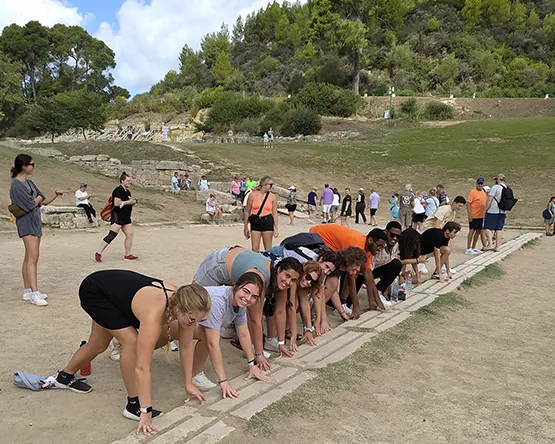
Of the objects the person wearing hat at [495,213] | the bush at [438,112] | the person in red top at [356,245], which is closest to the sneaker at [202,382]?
the person in red top at [356,245]

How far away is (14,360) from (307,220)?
49.4 ft

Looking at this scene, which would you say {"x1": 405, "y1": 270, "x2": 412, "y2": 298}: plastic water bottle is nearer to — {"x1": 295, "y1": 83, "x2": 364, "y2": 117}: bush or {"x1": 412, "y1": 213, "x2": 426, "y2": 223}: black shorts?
{"x1": 412, "y1": 213, "x2": 426, "y2": 223}: black shorts

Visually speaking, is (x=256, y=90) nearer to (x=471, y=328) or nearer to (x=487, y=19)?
(x=487, y=19)

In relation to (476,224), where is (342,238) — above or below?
above

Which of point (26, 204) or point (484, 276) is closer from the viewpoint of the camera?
point (26, 204)

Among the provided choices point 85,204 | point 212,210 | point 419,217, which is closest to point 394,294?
point 419,217

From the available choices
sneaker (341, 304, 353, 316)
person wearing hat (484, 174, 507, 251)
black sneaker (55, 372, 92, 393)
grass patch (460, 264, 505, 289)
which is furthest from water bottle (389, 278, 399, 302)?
person wearing hat (484, 174, 507, 251)

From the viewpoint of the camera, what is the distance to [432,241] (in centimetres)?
746

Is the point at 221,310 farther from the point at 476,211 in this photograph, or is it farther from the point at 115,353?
the point at 476,211

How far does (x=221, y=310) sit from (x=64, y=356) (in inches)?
67.2

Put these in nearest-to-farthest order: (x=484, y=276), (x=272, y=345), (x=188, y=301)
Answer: (x=188, y=301)
(x=272, y=345)
(x=484, y=276)

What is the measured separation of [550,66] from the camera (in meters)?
65.9

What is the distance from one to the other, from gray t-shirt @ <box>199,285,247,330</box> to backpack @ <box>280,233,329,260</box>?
1.32 metres

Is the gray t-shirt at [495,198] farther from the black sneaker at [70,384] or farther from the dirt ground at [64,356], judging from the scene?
the black sneaker at [70,384]
